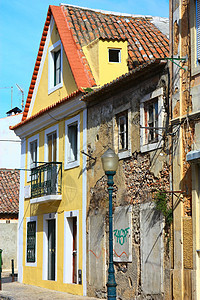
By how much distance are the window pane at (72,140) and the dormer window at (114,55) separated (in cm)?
226

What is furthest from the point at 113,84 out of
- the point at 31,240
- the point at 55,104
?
the point at 31,240

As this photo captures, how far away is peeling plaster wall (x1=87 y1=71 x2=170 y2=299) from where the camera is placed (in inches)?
507

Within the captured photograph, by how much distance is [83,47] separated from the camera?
60.1ft

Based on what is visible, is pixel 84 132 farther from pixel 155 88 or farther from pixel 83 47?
pixel 155 88

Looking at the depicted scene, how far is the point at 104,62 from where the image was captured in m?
17.5

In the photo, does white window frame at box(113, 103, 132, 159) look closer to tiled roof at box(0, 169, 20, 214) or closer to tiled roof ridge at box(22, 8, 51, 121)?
tiled roof ridge at box(22, 8, 51, 121)

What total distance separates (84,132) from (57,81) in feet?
11.4

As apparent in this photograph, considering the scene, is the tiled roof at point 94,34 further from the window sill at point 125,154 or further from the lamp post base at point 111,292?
the lamp post base at point 111,292

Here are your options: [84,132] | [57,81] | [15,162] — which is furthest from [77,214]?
[15,162]

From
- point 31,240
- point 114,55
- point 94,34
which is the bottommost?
point 31,240

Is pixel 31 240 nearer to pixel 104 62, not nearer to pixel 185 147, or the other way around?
pixel 104 62

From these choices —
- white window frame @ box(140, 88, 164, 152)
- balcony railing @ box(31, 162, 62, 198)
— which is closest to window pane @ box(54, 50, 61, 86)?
balcony railing @ box(31, 162, 62, 198)

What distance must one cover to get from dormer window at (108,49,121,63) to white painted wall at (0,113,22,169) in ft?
58.9

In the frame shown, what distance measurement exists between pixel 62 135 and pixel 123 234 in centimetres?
522
